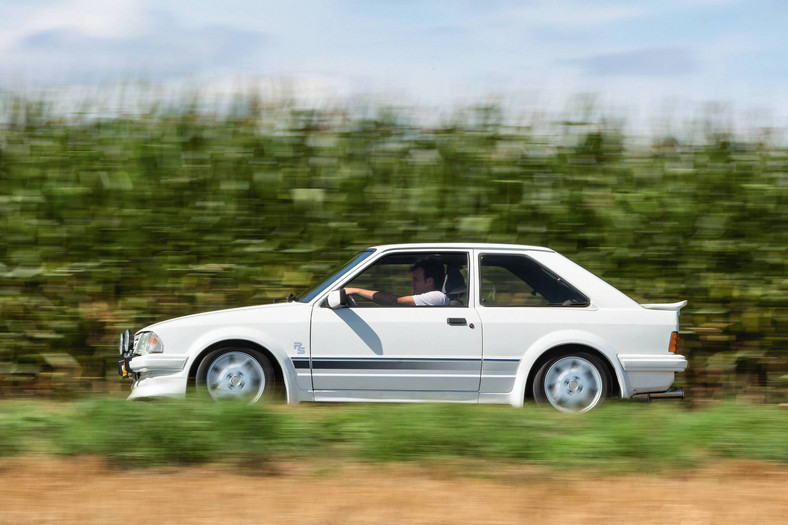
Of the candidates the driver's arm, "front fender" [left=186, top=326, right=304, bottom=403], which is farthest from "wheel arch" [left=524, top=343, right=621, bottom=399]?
"front fender" [left=186, top=326, right=304, bottom=403]

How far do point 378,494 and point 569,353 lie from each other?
2940 mm

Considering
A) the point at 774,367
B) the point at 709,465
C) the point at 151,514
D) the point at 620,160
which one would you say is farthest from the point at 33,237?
the point at 774,367

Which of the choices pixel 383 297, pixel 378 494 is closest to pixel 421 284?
pixel 383 297

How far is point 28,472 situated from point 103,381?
3885 millimetres

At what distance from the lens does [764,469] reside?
215 inches

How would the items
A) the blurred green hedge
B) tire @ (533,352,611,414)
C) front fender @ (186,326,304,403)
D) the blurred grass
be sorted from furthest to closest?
the blurred green hedge, tire @ (533,352,611,414), front fender @ (186,326,304,403), the blurred grass

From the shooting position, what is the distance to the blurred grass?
212 inches

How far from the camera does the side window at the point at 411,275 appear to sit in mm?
7555

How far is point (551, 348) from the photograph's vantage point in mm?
7191

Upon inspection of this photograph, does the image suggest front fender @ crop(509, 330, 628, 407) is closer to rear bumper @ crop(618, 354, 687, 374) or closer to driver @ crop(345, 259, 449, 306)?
rear bumper @ crop(618, 354, 687, 374)

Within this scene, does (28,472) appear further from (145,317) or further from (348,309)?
(145,317)

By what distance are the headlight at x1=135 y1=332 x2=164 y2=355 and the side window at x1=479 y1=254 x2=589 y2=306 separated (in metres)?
2.75

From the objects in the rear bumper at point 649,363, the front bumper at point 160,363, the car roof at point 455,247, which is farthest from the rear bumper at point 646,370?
the front bumper at point 160,363

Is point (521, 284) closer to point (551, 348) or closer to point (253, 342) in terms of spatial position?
point (551, 348)
